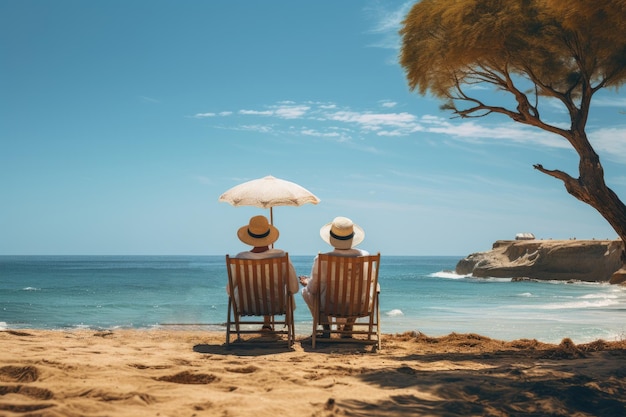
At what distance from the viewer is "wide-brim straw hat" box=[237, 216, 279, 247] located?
7.30m

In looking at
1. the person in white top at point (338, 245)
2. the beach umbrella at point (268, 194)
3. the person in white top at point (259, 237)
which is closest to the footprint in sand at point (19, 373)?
the person in white top at point (259, 237)

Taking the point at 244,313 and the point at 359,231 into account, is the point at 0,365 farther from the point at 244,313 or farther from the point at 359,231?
the point at 359,231

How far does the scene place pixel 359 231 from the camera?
7598 millimetres

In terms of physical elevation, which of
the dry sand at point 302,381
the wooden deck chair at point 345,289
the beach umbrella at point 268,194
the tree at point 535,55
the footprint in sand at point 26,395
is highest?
the tree at point 535,55

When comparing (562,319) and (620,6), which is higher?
(620,6)

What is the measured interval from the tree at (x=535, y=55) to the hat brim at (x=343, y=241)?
2.59 meters

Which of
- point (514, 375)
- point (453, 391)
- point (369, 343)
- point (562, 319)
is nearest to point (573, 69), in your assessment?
point (369, 343)

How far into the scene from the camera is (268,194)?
7715 millimetres

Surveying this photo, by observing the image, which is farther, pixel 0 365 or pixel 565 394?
pixel 0 365

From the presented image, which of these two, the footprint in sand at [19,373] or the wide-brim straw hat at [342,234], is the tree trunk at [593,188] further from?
the footprint in sand at [19,373]

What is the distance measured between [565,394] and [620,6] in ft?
15.5

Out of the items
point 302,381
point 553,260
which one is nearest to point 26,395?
point 302,381

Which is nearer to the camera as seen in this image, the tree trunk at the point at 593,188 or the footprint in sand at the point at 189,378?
the footprint in sand at the point at 189,378

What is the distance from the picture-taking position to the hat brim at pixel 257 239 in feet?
23.9
